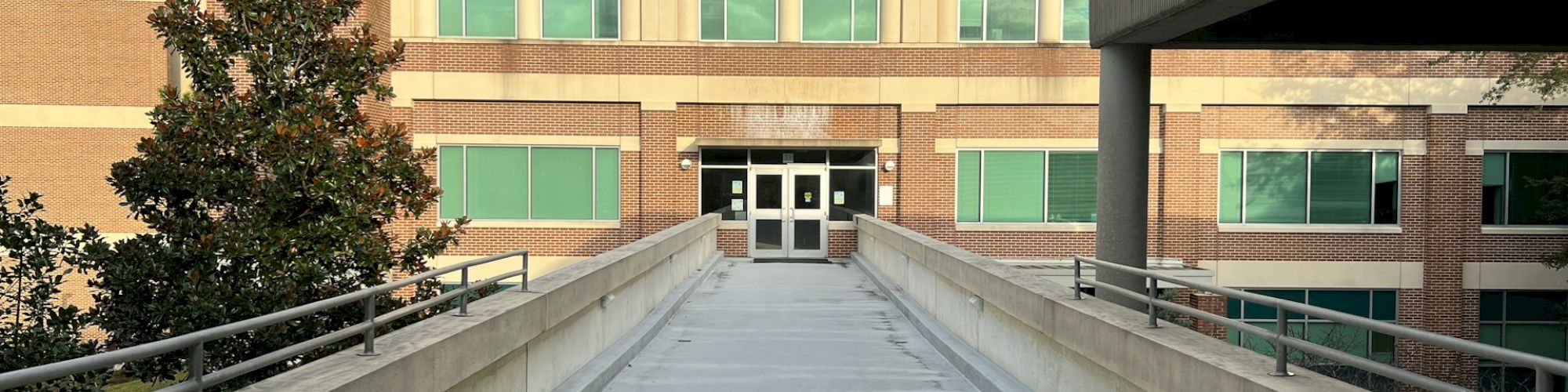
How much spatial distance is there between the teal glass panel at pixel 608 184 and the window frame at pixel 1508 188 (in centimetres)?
2046

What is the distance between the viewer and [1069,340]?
796cm

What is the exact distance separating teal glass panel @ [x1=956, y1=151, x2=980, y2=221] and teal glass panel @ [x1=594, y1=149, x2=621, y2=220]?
27.1 ft

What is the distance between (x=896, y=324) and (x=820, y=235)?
12425 millimetres

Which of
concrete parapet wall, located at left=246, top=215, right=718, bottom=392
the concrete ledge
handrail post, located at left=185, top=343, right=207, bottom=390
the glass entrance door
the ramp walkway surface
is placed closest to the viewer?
handrail post, located at left=185, top=343, right=207, bottom=390

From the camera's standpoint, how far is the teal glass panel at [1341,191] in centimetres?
2541

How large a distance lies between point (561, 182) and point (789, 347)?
1508 centimetres

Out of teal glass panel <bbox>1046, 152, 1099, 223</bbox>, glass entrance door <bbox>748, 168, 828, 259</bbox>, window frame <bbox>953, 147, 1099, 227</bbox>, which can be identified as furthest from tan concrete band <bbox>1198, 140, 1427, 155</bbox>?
glass entrance door <bbox>748, 168, 828, 259</bbox>

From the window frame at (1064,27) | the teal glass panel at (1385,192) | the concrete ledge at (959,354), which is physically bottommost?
the concrete ledge at (959,354)

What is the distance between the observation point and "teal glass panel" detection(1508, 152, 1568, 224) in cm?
2520

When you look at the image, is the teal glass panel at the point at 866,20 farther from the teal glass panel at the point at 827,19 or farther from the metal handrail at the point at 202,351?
the metal handrail at the point at 202,351

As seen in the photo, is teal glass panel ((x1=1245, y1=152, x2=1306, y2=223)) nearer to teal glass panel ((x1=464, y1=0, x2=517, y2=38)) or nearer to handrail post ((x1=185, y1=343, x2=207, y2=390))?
teal glass panel ((x1=464, y1=0, x2=517, y2=38))

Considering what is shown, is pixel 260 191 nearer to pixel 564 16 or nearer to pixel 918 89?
pixel 564 16

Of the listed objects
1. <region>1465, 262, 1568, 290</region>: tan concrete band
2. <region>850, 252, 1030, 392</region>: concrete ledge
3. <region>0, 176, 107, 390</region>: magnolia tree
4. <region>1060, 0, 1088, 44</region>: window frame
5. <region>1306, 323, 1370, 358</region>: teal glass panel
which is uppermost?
<region>1060, 0, 1088, 44</region>: window frame

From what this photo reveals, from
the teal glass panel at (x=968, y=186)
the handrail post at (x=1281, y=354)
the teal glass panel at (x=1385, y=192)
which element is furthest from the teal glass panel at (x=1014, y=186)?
the handrail post at (x=1281, y=354)
